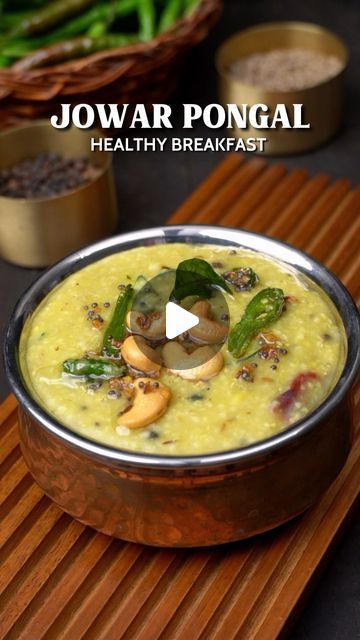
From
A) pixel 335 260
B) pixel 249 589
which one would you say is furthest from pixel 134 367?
pixel 335 260

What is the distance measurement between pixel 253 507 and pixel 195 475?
170mm

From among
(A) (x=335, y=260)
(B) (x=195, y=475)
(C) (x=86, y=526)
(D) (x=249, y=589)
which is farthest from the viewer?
(A) (x=335, y=260)

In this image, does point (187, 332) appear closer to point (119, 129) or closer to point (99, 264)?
point (99, 264)

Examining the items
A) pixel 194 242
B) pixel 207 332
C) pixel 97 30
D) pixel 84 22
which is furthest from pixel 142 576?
pixel 84 22

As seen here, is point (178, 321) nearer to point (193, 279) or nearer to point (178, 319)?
point (178, 319)

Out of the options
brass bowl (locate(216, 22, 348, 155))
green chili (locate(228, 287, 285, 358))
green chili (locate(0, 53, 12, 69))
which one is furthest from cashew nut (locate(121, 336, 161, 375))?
green chili (locate(0, 53, 12, 69))

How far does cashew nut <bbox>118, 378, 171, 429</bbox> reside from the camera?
210cm

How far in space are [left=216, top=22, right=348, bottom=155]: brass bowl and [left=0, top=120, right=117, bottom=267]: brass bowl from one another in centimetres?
55

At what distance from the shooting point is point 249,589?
7.14ft

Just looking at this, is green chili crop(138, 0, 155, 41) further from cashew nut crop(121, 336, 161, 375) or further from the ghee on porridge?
cashew nut crop(121, 336, 161, 375)

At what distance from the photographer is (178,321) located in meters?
2.30

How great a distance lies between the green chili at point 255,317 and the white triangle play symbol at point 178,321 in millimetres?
91

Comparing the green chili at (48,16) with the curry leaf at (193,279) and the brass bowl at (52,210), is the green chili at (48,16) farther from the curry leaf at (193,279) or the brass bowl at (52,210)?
the curry leaf at (193,279)

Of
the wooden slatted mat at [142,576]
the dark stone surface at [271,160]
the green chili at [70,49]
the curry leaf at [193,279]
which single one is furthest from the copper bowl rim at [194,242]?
the green chili at [70,49]
